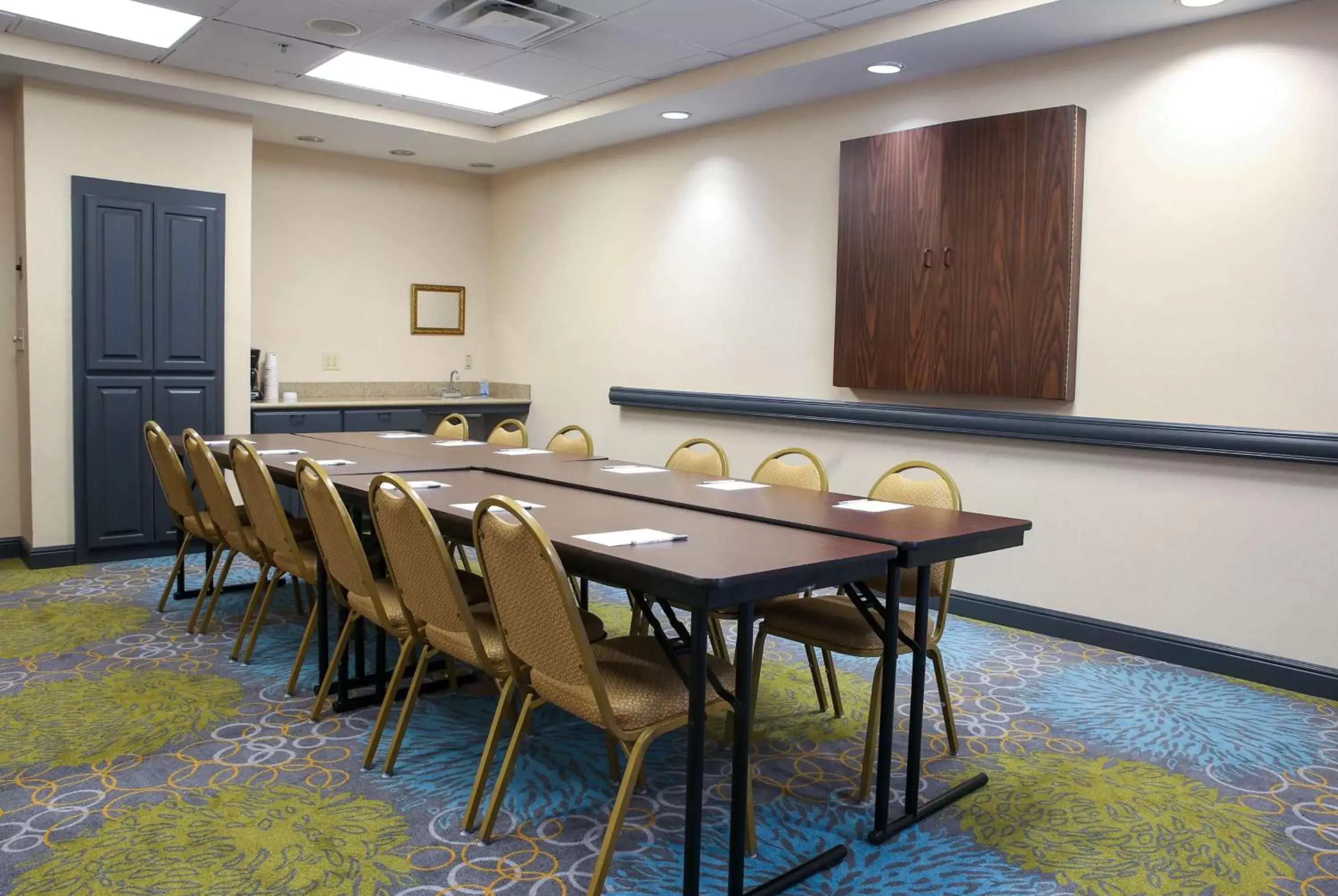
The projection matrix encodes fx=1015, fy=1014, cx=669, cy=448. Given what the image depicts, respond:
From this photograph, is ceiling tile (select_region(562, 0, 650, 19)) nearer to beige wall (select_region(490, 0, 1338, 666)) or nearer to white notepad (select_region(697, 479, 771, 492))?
beige wall (select_region(490, 0, 1338, 666))

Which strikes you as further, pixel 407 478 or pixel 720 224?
pixel 720 224

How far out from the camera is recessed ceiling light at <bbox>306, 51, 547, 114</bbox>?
5559 millimetres

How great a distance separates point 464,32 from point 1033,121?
2.68 meters

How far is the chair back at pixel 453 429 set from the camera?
19.4 ft

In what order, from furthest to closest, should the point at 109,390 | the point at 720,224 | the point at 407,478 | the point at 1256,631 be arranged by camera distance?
the point at 720,224 < the point at 109,390 < the point at 1256,631 < the point at 407,478

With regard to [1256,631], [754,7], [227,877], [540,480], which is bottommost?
[227,877]

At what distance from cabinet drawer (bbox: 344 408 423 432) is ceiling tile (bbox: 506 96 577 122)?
214 centimetres

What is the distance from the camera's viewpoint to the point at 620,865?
2.47m

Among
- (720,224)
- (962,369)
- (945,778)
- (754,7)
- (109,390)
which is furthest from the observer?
(720,224)

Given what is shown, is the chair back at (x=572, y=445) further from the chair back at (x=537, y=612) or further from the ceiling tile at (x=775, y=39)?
the chair back at (x=537, y=612)

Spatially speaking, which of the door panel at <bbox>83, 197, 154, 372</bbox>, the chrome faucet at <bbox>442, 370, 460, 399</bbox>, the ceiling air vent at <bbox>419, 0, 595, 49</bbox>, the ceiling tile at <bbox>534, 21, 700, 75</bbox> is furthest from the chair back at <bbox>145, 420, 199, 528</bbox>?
the chrome faucet at <bbox>442, 370, 460, 399</bbox>

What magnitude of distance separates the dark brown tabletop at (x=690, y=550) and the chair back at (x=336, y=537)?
0.19 meters

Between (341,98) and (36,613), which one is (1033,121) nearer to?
(341,98)

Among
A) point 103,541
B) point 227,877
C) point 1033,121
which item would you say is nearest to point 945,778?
point 227,877
